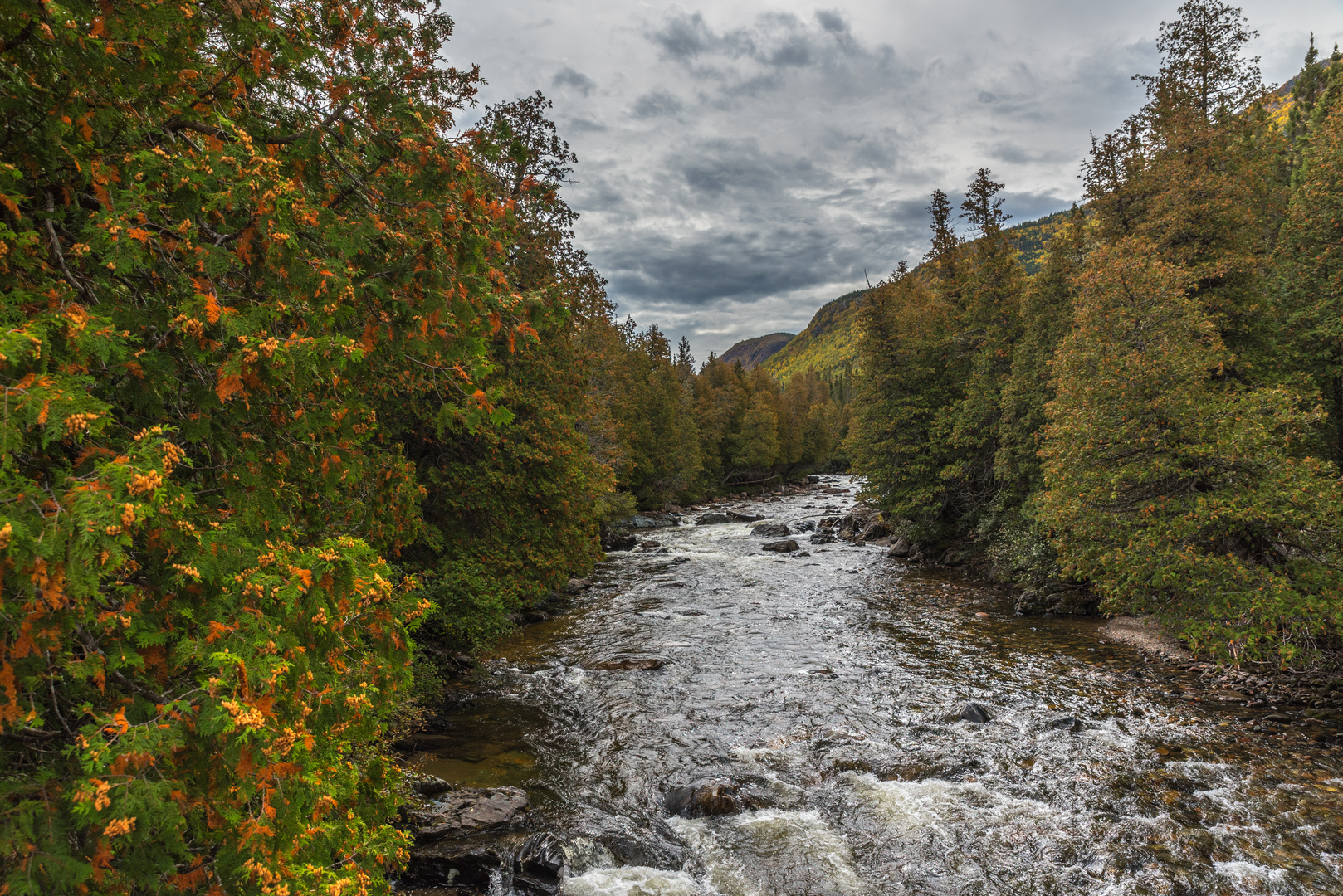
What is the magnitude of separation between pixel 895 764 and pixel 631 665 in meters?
6.81

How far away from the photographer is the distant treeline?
12047 mm

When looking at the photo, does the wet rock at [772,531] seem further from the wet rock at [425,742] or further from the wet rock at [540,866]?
the wet rock at [540,866]

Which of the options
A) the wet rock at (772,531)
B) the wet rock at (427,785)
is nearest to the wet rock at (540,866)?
the wet rock at (427,785)

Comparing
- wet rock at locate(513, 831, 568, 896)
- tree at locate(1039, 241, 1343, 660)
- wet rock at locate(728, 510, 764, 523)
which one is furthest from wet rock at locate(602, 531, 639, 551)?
wet rock at locate(513, 831, 568, 896)

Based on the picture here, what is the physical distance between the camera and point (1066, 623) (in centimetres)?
1784

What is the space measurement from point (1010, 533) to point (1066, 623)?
16.2 ft

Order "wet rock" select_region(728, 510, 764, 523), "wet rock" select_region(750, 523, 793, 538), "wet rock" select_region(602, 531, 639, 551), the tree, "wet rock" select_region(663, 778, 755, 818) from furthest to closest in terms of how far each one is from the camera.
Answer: "wet rock" select_region(728, 510, 764, 523) < "wet rock" select_region(750, 523, 793, 538) < "wet rock" select_region(602, 531, 639, 551) < the tree < "wet rock" select_region(663, 778, 755, 818)

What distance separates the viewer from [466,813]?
862 centimetres

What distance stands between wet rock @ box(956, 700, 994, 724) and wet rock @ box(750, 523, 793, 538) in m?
23.5

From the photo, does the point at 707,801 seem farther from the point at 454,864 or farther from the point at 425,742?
the point at 425,742

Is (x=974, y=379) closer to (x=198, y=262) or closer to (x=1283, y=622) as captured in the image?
(x=1283, y=622)

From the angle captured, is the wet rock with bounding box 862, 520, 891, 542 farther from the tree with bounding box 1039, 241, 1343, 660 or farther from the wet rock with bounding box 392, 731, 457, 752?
the wet rock with bounding box 392, 731, 457, 752

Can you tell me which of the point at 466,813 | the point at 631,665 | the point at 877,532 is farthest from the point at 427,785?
the point at 877,532

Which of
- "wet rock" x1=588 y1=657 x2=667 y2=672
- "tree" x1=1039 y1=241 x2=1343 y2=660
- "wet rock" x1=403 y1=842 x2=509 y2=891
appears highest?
"tree" x1=1039 y1=241 x2=1343 y2=660
